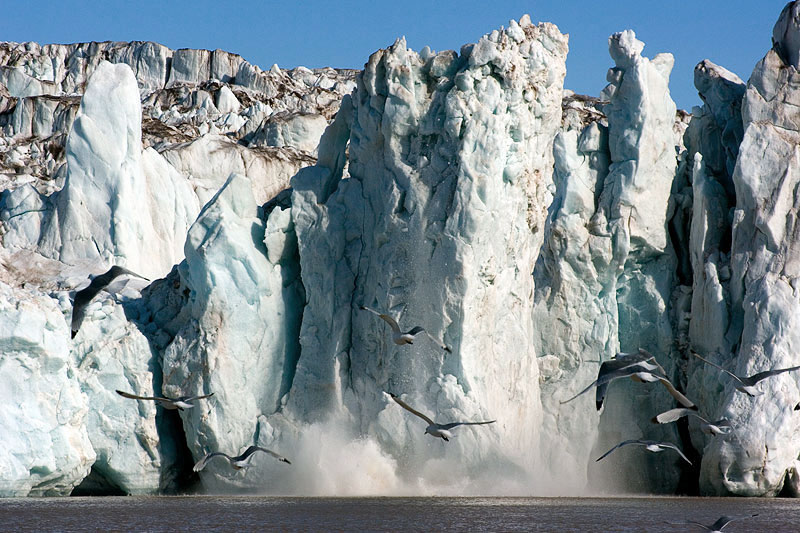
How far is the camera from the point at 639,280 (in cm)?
2769

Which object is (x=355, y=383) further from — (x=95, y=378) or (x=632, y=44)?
(x=632, y=44)

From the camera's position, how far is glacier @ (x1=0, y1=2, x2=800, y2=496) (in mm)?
23484

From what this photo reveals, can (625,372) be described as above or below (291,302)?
below

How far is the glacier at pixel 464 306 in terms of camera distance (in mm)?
23484

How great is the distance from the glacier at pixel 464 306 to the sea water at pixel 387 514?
5.20 feet

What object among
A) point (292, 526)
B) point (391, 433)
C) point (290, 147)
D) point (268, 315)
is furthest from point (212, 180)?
point (292, 526)

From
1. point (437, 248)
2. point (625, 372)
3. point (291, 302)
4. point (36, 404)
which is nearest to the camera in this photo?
point (625, 372)

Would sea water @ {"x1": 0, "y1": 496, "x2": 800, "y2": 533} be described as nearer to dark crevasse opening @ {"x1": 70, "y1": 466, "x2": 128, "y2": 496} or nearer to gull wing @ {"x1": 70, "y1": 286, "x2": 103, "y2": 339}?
dark crevasse opening @ {"x1": 70, "y1": 466, "x2": 128, "y2": 496}

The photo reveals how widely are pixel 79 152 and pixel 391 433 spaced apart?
14.8 m

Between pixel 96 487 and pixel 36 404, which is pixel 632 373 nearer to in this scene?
pixel 36 404

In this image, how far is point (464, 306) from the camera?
78.6ft

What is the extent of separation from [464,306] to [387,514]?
21.5 ft

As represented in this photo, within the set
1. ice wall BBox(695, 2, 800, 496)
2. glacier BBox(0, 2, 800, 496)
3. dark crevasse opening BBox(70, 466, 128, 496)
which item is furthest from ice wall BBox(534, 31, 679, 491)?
dark crevasse opening BBox(70, 466, 128, 496)

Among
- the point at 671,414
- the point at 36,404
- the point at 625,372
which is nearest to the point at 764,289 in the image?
the point at 671,414
